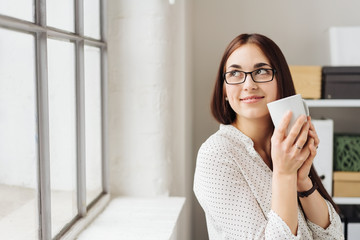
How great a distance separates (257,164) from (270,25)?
1.53m

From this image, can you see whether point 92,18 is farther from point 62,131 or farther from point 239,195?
point 239,195

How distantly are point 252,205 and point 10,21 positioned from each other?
2.38 feet

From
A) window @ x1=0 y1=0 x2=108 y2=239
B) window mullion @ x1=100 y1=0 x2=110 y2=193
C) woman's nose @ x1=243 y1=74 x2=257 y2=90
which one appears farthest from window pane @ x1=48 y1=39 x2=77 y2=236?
woman's nose @ x1=243 y1=74 x2=257 y2=90

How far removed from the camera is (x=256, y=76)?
1.21 m

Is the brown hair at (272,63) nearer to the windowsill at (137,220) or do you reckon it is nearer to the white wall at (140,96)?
the windowsill at (137,220)

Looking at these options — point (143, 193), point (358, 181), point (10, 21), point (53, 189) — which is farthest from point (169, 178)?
point (10, 21)

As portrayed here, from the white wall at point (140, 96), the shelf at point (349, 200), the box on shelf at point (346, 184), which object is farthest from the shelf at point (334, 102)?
the white wall at point (140, 96)

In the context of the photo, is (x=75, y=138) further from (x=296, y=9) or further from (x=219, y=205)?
Answer: (x=296, y=9)

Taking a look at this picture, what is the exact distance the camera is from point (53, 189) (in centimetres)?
143

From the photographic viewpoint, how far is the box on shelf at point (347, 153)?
7.64ft

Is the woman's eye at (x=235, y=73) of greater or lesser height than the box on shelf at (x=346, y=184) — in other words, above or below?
above

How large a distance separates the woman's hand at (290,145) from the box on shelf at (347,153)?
4.43ft

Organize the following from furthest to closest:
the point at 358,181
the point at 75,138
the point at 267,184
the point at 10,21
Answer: the point at 358,181, the point at 75,138, the point at 267,184, the point at 10,21

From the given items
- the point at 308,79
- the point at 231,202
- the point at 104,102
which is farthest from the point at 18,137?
the point at 308,79
